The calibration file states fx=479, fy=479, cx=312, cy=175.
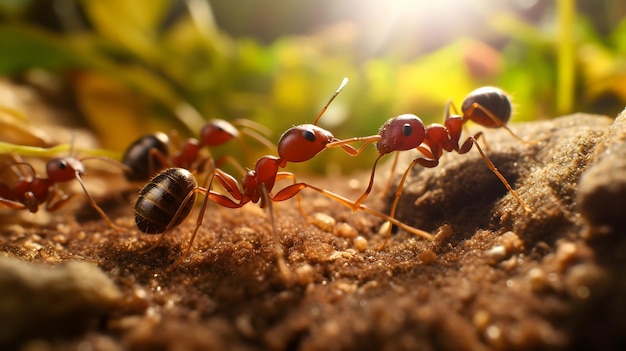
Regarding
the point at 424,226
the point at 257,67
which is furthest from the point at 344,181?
the point at 257,67

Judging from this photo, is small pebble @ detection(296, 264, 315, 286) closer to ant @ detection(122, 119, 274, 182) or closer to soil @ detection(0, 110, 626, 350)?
soil @ detection(0, 110, 626, 350)

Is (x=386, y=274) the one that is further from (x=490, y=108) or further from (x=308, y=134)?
(x=490, y=108)

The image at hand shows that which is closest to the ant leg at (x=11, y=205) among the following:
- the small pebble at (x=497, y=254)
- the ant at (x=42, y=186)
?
the ant at (x=42, y=186)

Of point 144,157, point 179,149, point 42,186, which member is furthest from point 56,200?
point 179,149

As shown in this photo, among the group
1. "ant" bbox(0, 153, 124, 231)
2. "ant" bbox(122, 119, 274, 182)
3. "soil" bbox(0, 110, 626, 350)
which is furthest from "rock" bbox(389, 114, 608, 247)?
"ant" bbox(0, 153, 124, 231)

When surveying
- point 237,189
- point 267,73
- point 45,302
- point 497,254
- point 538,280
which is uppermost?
point 267,73

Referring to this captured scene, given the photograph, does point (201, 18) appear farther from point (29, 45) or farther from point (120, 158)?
point (120, 158)
